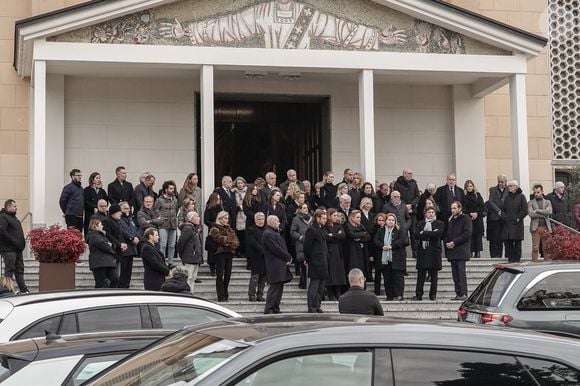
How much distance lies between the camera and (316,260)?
15.2 meters

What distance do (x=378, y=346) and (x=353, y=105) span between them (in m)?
20.5

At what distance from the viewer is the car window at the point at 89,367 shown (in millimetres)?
5652

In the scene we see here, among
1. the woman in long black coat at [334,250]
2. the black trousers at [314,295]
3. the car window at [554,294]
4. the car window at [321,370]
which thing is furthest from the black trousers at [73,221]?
the car window at [321,370]

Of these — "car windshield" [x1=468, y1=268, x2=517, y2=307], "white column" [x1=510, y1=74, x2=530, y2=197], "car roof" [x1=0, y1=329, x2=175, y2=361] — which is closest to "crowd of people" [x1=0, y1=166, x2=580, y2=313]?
"white column" [x1=510, y1=74, x2=530, y2=197]

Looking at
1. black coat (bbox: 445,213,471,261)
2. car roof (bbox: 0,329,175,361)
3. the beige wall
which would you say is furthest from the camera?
the beige wall

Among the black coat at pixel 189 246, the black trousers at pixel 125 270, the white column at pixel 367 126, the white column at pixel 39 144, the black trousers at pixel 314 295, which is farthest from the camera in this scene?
the white column at pixel 367 126

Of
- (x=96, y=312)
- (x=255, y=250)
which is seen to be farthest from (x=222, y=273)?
(x=96, y=312)

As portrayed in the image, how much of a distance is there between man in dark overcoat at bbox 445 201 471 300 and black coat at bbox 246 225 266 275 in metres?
3.55

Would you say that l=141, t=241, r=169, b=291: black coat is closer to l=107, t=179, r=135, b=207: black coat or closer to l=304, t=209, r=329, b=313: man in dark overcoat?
l=304, t=209, r=329, b=313: man in dark overcoat

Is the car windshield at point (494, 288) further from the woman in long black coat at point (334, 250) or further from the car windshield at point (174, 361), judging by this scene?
the car windshield at point (174, 361)

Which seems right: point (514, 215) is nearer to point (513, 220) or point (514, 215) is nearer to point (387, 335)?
point (513, 220)

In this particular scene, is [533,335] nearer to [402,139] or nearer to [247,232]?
[247,232]

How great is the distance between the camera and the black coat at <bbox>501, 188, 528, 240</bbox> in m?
18.5

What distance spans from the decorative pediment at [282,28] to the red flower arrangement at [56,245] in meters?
5.51
